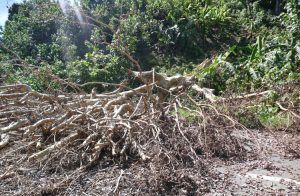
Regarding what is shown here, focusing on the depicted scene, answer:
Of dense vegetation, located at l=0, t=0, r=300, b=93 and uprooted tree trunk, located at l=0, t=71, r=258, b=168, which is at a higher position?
dense vegetation, located at l=0, t=0, r=300, b=93

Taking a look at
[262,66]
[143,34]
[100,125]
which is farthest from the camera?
[143,34]

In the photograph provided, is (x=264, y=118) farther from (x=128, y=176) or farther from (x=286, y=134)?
(x=128, y=176)

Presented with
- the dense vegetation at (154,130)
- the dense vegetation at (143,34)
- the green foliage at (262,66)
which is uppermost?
the dense vegetation at (143,34)

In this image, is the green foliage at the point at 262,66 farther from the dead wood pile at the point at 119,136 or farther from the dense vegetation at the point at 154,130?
the dead wood pile at the point at 119,136

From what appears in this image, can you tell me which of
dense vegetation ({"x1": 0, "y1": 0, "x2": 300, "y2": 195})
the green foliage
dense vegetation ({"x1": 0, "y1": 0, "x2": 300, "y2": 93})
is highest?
dense vegetation ({"x1": 0, "y1": 0, "x2": 300, "y2": 93})

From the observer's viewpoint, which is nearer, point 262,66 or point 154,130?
point 154,130

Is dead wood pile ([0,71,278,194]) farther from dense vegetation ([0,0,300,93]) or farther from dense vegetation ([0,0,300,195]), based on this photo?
dense vegetation ([0,0,300,93])

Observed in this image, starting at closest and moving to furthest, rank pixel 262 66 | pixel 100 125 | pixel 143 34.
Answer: pixel 100 125
pixel 262 66
pixel 143 34

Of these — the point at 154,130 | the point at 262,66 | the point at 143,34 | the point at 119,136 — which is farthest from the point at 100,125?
the point at 143,34

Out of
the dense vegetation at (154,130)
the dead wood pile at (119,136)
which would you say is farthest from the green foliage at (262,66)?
the dead wood pile at (119,136)

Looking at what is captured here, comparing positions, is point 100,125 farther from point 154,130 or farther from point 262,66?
point 262,66

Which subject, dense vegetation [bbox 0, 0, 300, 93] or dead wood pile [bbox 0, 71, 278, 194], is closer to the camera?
dead wood pile [bbox 0, 71, 278, 194]

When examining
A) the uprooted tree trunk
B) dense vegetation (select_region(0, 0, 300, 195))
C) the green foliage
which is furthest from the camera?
the green foliage

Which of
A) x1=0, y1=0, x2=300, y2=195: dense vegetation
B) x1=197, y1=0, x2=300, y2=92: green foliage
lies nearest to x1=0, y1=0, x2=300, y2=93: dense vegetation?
x1=197, y1=0, x2=300, y2=92: green foliage
